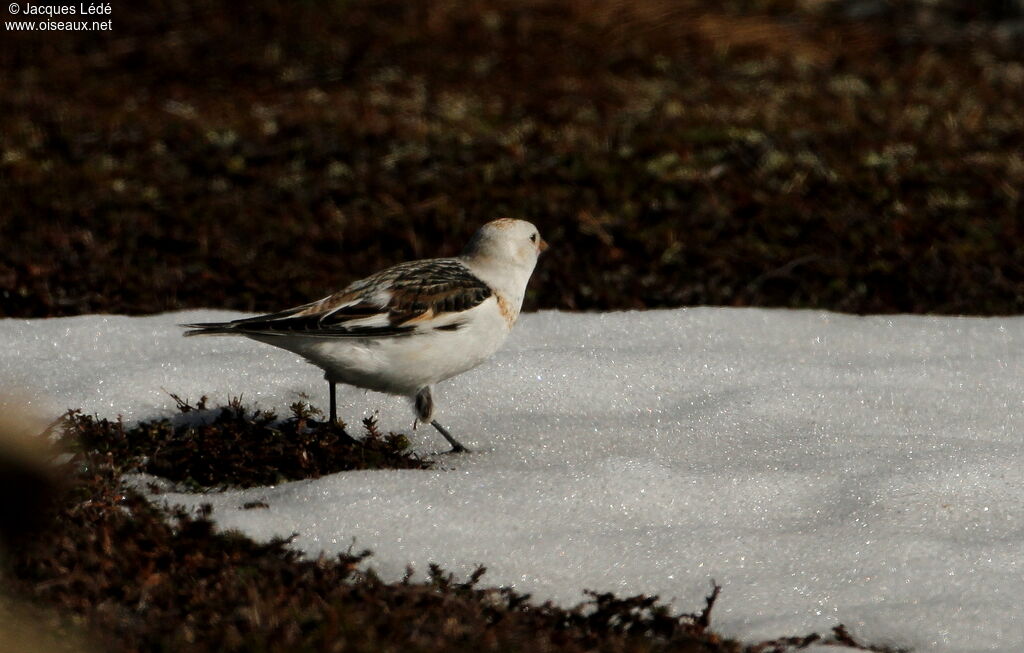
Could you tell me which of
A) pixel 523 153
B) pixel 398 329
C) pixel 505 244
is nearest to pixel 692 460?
pixel 505 244

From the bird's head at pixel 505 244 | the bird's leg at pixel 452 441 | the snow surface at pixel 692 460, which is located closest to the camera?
the snow surface at pixel 692 460

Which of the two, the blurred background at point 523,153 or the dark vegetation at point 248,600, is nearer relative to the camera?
the dark vegetation at point 248,600

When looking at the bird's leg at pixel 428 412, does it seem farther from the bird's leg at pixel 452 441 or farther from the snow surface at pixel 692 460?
the snow surface at pixel 692 460

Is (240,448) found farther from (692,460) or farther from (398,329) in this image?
→ (692,460)

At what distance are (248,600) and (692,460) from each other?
2498 mm

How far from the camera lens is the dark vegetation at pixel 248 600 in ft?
11.8

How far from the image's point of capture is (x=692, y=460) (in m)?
5.73

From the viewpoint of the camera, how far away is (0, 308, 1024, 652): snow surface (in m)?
4.54

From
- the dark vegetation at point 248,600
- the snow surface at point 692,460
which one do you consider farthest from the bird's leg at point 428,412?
the dark vegetation at point 248,600

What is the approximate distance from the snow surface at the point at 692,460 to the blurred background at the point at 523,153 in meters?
0.95

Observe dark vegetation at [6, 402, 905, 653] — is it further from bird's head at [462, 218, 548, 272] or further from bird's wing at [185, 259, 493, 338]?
bird's head at [462, 218, 548, 272]

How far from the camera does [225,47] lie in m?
13.9

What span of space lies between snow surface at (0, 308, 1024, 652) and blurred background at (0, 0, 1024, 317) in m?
0.95

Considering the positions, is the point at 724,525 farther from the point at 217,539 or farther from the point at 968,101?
the point at 968,101
